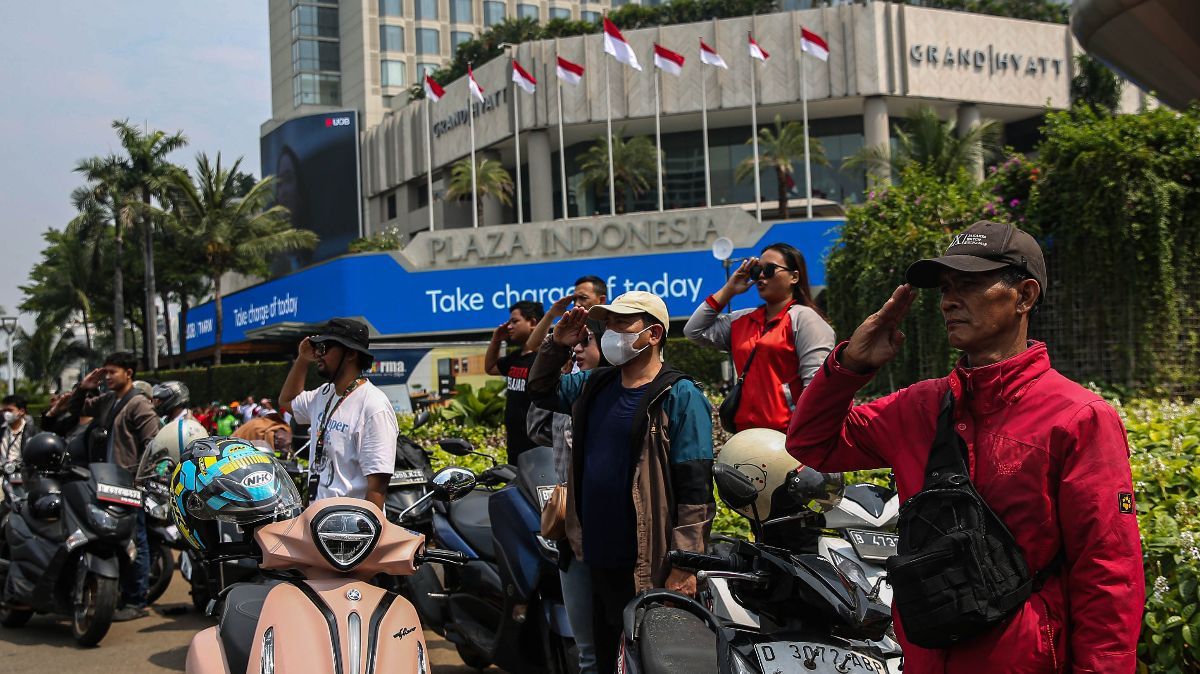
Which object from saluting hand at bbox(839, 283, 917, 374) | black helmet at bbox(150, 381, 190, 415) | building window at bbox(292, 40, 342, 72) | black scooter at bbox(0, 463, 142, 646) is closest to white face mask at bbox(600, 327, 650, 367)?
saluting hand at bbox(839, 283, 917, 374)

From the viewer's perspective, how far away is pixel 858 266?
12438mm

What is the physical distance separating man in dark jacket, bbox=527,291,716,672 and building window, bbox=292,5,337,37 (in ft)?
258

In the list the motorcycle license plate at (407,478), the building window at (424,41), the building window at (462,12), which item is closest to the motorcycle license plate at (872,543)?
the motorcycle license plate at (407,478)

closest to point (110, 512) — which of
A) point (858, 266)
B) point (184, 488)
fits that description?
point (184, 488)

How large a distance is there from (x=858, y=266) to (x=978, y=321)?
33.2ft

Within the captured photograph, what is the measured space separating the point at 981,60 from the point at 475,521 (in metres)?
44.4

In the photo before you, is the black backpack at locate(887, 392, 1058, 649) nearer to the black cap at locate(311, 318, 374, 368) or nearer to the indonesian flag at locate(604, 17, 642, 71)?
the black cap at locate(311, 318, 374, 368)

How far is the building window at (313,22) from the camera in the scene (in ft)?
255

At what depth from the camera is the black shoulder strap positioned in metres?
2.46

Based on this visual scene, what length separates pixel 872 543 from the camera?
4.14 meters

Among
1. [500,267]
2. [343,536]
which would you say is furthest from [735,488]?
[500,267]

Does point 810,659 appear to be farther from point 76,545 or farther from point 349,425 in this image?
point 76,545

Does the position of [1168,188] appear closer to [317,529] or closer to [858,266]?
[858,266]

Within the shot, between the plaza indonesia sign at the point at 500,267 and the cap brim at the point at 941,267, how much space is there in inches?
1305
